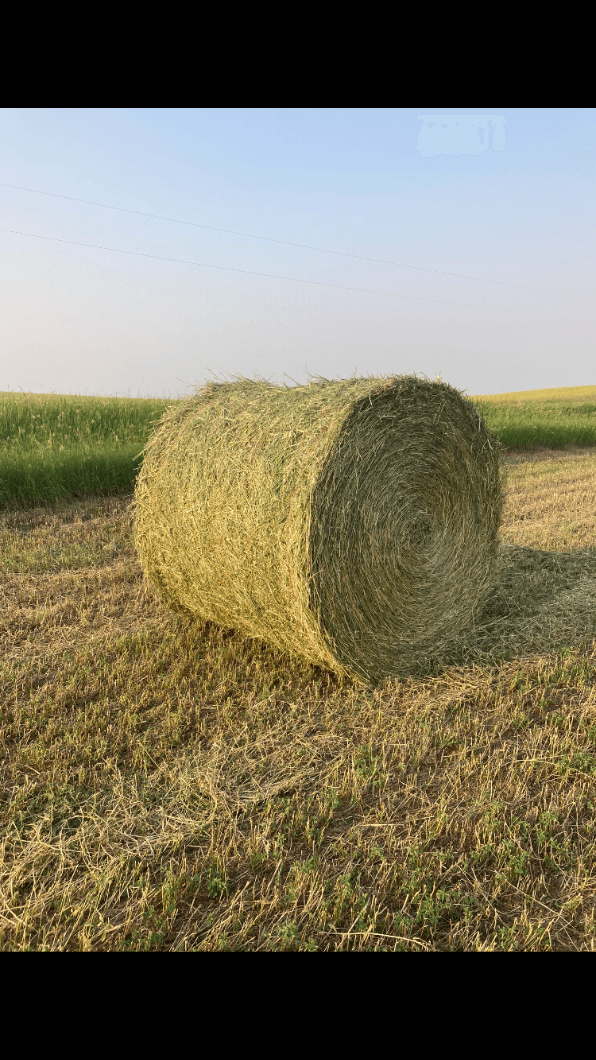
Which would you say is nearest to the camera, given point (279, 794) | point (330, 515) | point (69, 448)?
point (279, 794)

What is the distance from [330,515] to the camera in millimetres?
4883

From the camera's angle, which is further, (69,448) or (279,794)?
(69,448)

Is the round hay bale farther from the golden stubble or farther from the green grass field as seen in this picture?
the green grass field

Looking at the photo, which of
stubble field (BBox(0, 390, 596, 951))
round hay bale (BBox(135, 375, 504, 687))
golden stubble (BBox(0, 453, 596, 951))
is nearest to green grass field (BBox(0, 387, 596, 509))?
round hay bale (BBox(135, 375, 504, 687))

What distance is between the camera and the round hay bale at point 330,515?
491cm

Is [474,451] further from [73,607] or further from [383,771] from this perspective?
[73,607]

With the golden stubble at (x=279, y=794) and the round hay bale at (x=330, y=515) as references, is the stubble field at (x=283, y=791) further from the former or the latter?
the round hay bale at (x=330, y=515)

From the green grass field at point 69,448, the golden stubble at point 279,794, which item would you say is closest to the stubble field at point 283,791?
the golden stubble at point 279,794

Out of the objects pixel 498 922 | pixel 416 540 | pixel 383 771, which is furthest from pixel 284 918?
pixel 416 540

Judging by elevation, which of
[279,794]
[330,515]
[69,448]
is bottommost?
[279,794]

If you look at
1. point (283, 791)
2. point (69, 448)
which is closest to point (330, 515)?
point (283, 791)

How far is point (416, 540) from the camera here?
5598 millimetres

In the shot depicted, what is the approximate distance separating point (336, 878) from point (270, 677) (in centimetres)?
214

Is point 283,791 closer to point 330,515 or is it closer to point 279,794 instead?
point 279,794
